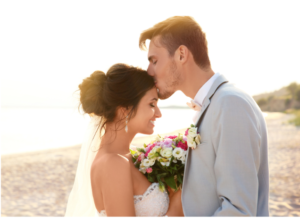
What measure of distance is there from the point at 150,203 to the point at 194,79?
1497 mm

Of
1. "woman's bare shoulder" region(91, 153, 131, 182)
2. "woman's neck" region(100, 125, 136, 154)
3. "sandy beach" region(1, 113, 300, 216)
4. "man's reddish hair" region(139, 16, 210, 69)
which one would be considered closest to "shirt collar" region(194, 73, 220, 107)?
"man's reddish hair" region(139, 16, 210, 69)

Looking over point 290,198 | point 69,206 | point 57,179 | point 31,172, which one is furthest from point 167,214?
point 31,172

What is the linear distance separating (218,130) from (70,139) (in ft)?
73.5

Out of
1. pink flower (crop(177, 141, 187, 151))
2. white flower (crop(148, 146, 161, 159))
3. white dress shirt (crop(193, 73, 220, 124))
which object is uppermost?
white dress shirt (crop(193, 73, 220, 124))

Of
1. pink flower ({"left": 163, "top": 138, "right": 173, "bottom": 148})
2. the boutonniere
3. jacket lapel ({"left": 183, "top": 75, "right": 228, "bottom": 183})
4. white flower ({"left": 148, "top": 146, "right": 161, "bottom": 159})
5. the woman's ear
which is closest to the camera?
the boutonniere

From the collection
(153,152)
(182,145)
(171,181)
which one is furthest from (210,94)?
(171,181)

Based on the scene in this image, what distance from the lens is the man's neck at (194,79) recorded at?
11.0 ft

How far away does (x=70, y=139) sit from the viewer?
23734 mm

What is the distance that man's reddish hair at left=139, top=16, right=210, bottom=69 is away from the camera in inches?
136

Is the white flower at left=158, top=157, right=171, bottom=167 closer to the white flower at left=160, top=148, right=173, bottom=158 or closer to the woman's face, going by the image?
the white flower at left=160, top=148, right=173, bottom=158

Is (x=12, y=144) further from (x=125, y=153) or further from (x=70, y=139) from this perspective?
(x=125, y=153)

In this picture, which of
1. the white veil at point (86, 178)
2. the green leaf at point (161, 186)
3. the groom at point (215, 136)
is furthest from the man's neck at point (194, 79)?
the white veil at point (86, 178)

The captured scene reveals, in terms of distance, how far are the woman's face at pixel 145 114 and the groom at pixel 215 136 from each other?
154 millimetres

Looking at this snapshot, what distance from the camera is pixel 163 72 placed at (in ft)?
11.4
